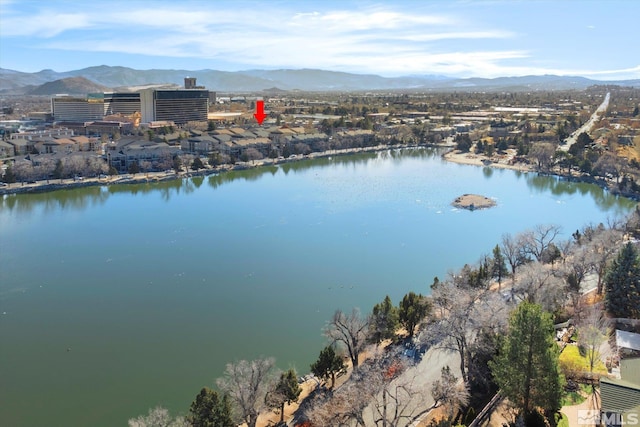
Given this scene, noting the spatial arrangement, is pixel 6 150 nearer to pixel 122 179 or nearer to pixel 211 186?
pixel 122 179

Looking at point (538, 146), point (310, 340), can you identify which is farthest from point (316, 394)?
point (538, 146)

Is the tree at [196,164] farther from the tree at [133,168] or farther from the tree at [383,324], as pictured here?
the tree at [383,324]

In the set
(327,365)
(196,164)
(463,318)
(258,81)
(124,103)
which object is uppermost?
(258,81)

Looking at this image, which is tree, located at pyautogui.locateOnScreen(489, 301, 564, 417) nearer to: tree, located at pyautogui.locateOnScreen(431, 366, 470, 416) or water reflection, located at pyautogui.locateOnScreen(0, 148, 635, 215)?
tree, located at pyautogui.locateOnScreen(431, 366, 470, 416)

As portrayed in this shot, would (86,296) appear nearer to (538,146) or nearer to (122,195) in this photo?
(122,195)

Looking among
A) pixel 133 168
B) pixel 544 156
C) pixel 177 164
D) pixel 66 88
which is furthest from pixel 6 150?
pixel 66 88

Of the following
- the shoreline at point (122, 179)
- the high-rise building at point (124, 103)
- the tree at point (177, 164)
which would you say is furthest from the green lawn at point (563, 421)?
the high-rise building at point (124, 103)
